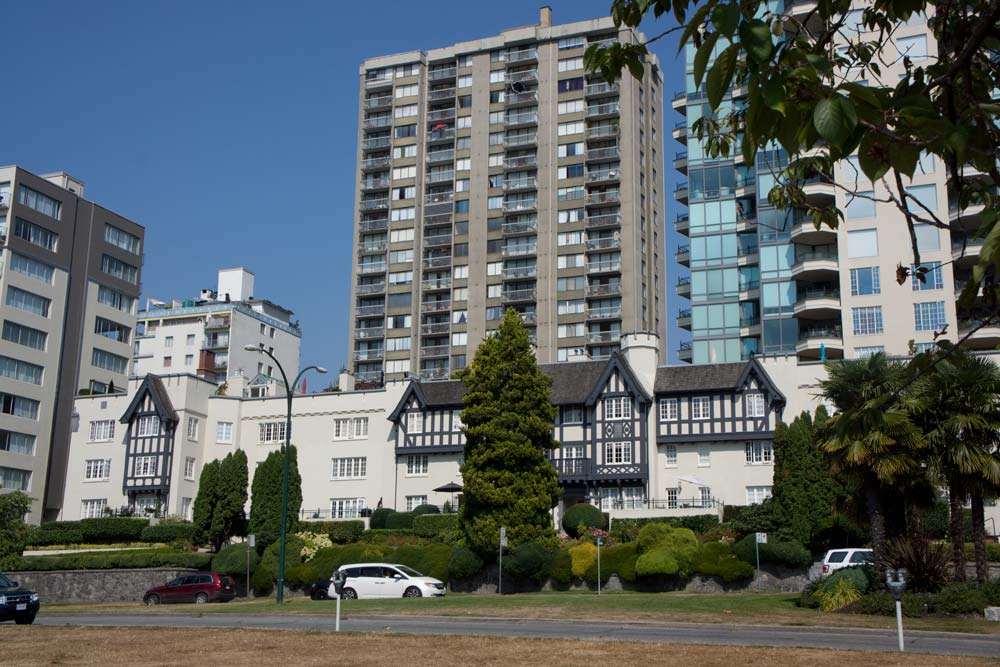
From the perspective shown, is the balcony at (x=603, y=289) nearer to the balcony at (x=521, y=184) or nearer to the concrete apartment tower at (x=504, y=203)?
the concrete apartment tower at (x=504, y=203)

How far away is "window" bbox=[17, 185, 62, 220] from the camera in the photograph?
86562mm

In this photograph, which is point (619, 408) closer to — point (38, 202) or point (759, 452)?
point (759, 452)

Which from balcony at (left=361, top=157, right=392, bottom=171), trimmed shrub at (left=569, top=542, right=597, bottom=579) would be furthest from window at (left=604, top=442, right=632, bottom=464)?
balcony at (left=361, top=157, right=392, bottom=171)

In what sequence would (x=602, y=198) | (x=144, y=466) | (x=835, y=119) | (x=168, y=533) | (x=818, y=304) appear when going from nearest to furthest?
(x=835, y=119) → (x=168, y=533) → (x=144, y=466) → (x=818, y=304) → (x=602, y=198)

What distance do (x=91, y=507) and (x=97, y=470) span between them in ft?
8.20

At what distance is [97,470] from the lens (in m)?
72.0

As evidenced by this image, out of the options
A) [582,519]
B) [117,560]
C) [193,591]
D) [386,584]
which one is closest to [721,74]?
[386,584]

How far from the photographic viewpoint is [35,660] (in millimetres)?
17188

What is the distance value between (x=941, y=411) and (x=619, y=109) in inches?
2863

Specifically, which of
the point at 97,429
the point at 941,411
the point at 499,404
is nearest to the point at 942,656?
the point at 941,411

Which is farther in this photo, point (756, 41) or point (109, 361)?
point (109, 361)

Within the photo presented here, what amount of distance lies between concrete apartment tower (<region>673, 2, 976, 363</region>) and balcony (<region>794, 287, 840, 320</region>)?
69 mm

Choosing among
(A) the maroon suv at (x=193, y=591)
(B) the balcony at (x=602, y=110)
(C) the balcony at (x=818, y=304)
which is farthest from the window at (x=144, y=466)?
(B) the balcony at (x=602, y=110)

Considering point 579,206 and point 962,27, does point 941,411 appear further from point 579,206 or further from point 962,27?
point 579,206
